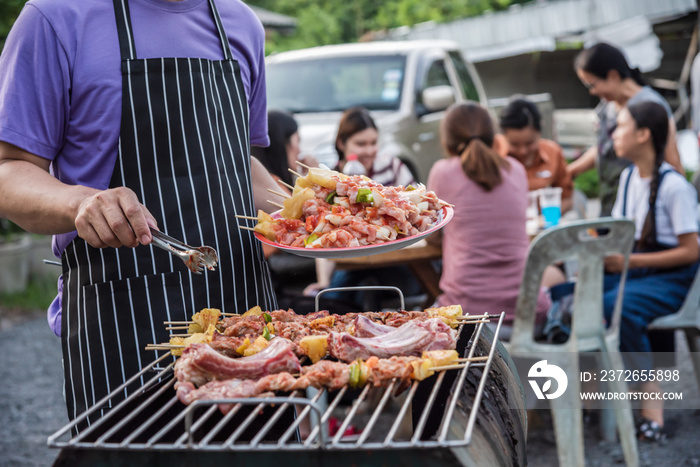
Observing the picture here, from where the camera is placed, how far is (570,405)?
11.9 feet

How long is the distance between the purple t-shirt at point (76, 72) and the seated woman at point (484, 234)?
228cm

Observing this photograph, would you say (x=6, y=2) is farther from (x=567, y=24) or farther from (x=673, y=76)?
(x=673, y=76)

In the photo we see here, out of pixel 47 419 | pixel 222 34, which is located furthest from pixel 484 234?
pixel 47 419

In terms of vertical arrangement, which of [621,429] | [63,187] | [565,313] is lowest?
[621,429]

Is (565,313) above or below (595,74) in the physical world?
below

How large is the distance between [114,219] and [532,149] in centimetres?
487

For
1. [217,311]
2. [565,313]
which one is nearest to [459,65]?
[565,313]

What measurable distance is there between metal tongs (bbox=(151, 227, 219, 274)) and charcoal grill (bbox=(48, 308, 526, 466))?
0.96 ft

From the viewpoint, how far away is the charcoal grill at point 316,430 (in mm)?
1327

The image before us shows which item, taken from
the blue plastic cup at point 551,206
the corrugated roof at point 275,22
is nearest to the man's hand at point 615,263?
the blue plastic cup at point 551,206

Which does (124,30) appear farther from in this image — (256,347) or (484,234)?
(484,234)

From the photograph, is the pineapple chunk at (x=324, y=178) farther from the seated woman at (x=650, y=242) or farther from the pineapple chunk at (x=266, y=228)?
the seated woman at (x=650, y=242)

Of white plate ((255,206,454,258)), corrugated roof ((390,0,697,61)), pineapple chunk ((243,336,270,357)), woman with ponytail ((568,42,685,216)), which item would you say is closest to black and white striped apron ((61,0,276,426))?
white plate ((255,206,454,258))

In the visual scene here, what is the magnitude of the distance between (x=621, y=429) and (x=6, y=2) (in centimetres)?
729
